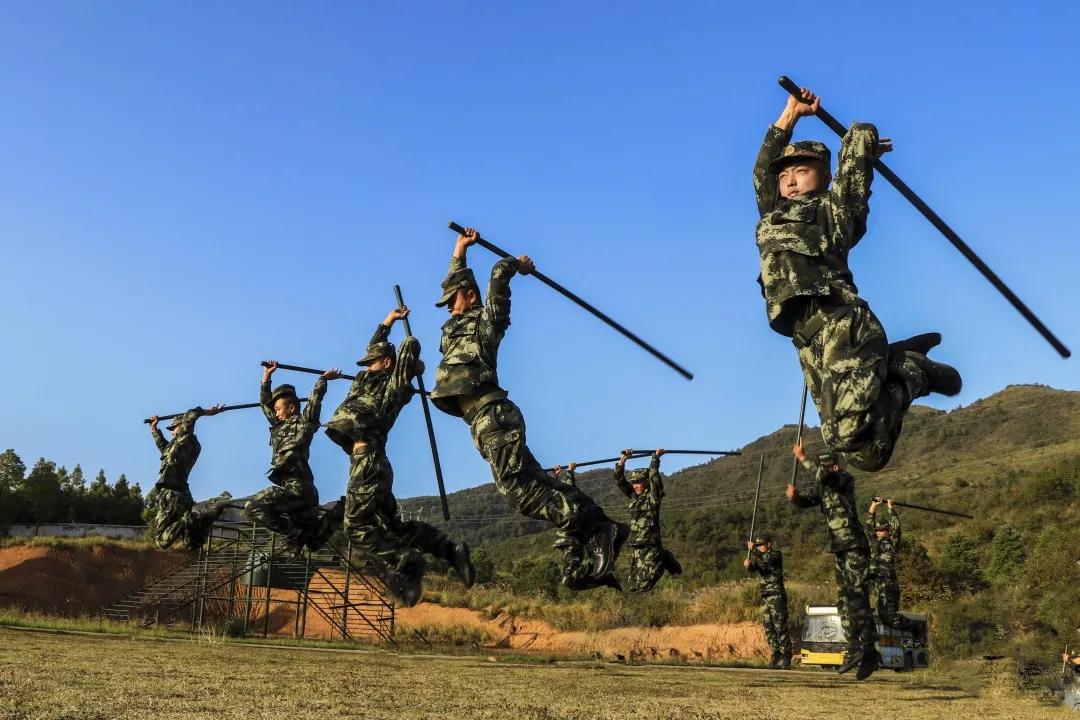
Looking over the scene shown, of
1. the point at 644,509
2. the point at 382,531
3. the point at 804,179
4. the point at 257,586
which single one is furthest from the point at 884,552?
the point at 257,586

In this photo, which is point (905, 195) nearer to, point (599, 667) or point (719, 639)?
point (599, 667)

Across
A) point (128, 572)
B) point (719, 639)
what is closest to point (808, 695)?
point (719, 639)

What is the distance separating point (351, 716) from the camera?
774 cm

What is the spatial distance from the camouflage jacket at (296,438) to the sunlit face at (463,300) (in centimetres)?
383

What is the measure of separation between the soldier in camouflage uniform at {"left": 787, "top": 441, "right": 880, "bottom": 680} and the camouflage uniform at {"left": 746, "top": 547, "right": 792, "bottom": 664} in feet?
32.5

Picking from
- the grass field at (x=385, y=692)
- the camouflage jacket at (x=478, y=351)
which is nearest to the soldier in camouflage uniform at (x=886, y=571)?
the grass field at (x=385, y=692)

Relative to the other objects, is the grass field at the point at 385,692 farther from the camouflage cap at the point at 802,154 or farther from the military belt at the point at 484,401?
the camouflage cap at the point at 802,154

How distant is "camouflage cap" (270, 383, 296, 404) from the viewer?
1506cm

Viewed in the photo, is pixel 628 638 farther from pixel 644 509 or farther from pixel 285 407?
pixel 285 407

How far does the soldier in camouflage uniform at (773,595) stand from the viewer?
2414 cm

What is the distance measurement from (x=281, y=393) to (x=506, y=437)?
6.35m

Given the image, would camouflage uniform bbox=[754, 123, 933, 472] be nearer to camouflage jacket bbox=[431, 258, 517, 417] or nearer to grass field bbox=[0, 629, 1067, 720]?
camouflage jacket bbox=[431, 258, 517, 417]

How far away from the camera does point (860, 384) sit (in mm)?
6086

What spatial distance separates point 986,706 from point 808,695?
232 cm
